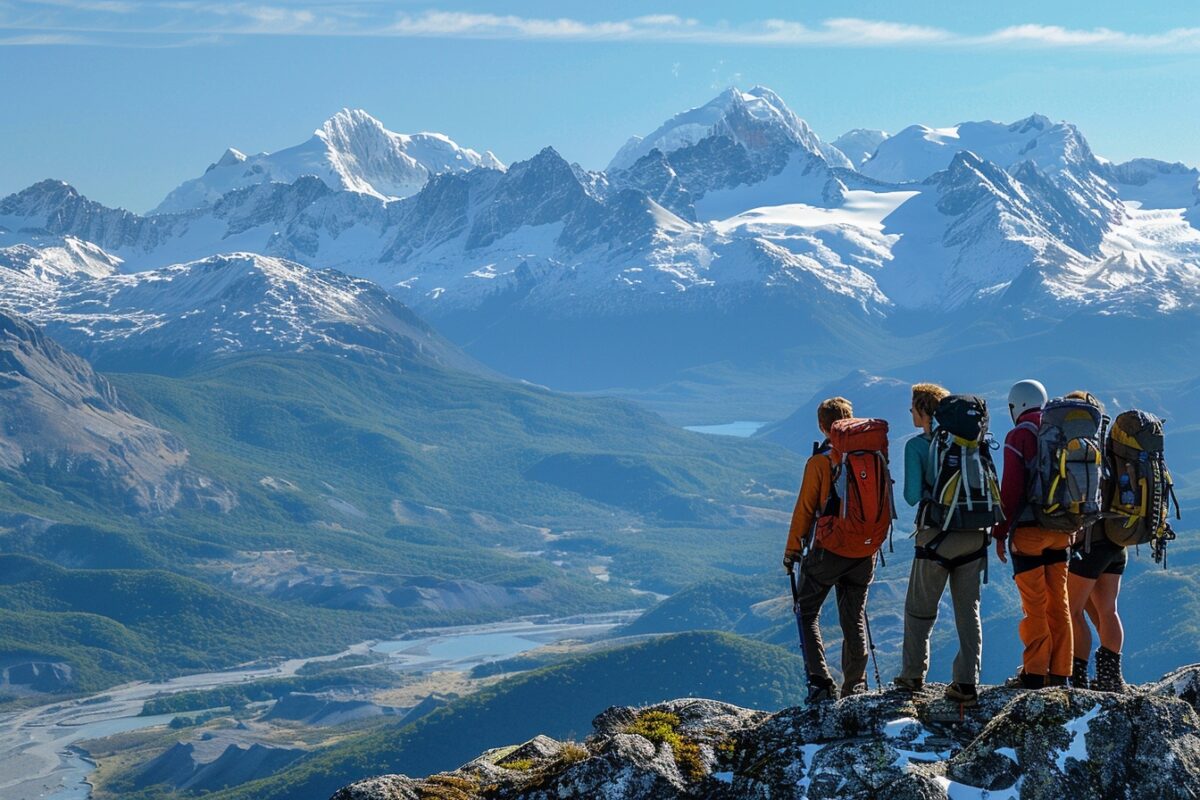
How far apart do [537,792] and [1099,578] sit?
45.2 ft

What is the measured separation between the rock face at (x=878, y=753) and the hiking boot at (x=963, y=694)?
22 cm

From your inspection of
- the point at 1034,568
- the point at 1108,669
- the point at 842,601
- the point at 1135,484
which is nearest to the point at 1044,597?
the point at 1034,568

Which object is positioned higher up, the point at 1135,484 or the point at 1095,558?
the point at 1135,484

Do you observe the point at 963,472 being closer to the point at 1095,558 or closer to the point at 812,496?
the point at 812,496

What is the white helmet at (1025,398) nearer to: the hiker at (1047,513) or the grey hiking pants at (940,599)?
the hiker at (1047,513)

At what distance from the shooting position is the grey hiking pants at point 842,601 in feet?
120

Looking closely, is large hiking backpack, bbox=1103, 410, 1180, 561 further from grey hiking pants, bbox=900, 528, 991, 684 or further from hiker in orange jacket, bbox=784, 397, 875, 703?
hiker in orange jacket, bbox=784, 397, 875, 703

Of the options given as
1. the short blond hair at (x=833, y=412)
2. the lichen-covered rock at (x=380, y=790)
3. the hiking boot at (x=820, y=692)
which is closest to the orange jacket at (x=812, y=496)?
the short blond hair at (x=833, y=412)

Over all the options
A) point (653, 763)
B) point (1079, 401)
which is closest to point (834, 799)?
point (653, 763)

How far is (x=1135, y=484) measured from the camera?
37875mm

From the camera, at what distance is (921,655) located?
35469 mm

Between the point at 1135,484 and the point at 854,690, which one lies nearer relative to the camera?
the point at 854,690

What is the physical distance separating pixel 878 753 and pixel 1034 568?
273 inches

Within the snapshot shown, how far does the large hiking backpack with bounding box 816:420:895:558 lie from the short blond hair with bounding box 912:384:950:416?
80 centimetres
